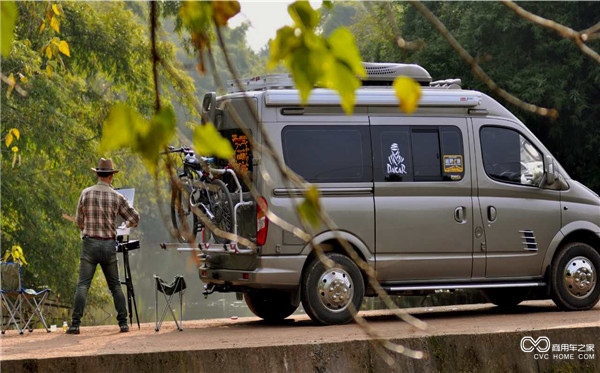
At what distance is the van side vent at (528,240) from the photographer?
1294 centimetres

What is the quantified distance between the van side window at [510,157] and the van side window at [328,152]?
4.56 ft

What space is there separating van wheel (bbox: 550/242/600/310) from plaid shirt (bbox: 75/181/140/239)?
14.4 ft

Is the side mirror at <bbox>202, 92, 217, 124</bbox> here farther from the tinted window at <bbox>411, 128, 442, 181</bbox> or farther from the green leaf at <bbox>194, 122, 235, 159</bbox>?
the green leaf at <bbox>194, 122, 235, 159</bbox>

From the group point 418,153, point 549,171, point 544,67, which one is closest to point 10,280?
point 418,153

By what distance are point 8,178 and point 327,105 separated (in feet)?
33.3


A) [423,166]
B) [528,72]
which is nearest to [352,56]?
[423,166]

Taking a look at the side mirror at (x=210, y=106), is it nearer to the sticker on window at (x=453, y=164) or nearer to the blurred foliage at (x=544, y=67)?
the sticker on window at (x=453, y=164)

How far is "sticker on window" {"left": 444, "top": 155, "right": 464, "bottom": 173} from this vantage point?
12562mm

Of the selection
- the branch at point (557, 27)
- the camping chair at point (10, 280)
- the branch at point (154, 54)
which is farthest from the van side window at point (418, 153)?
the branch at point (154, 54)

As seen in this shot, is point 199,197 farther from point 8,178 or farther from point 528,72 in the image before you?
point 528,72

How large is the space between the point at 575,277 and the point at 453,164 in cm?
184

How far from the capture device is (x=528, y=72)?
26.9 m

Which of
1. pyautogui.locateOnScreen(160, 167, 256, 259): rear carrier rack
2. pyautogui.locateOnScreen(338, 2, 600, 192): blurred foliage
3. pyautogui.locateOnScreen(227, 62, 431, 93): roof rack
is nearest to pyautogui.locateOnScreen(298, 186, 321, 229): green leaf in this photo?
pyautogui.locateOnScreen(160, 167, 256, 259): rear carrier rack

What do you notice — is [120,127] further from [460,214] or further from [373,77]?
[460,214]
